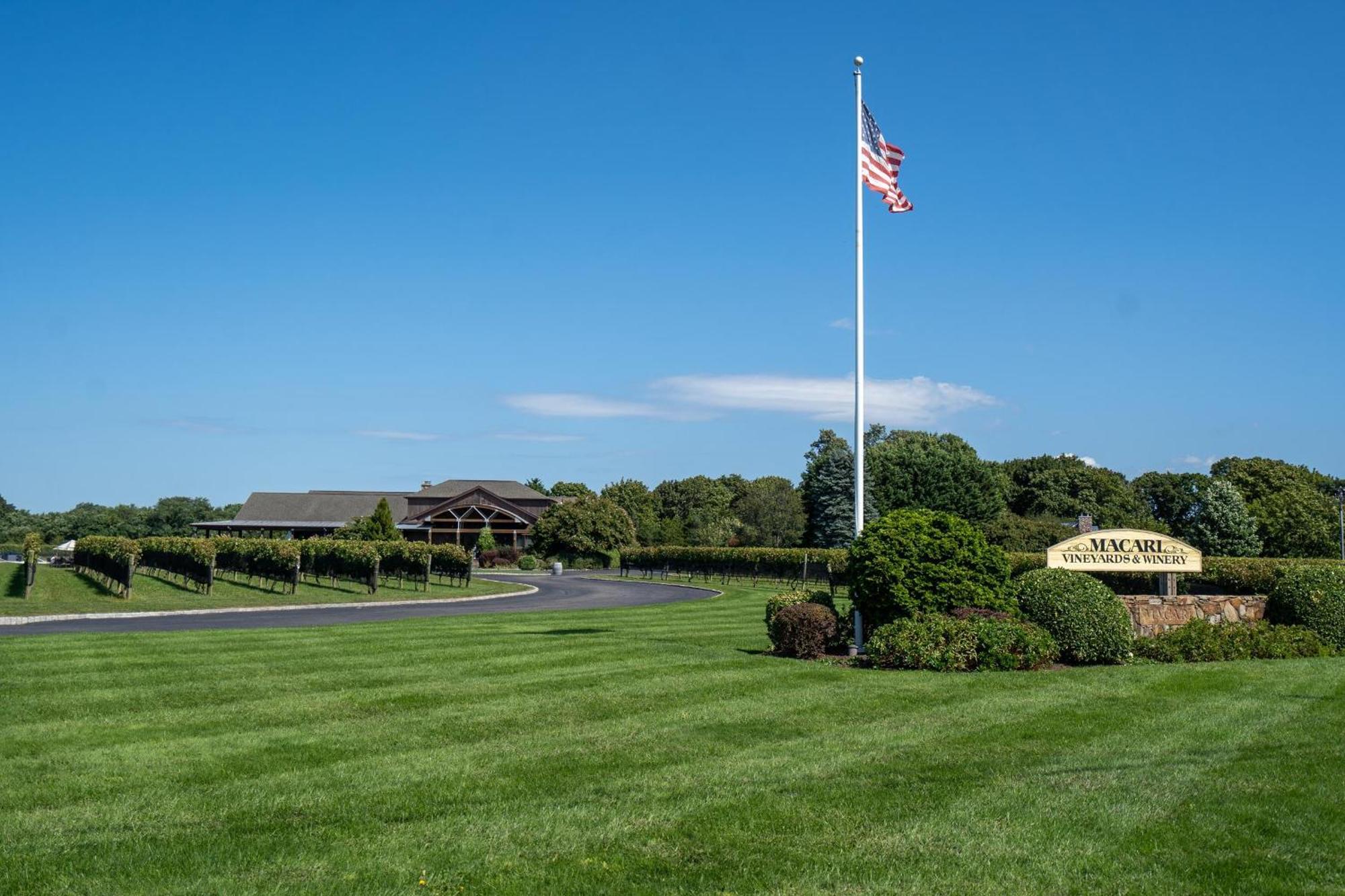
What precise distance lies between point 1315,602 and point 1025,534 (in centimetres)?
6306

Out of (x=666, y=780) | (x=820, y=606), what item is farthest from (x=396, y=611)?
(x=666, y=780)

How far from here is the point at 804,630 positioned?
1827 centimetres

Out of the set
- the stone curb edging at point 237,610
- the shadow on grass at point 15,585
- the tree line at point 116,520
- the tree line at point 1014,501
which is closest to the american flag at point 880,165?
the stone curb edging at point 237,610

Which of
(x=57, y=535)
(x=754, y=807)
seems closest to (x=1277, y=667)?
(x=754, y=807)

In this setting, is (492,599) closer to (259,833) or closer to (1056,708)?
(1056,708)

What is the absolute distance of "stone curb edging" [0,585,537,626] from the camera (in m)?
27.6

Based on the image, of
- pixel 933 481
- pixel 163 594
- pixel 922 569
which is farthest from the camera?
pixel 933 481

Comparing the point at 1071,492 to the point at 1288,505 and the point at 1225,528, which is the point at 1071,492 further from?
the point at 1225,528

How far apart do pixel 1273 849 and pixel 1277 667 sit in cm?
1128

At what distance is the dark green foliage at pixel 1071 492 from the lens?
99.4 metres

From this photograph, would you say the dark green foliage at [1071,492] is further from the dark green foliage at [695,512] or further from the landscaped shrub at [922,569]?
the landscaped shrub at [922,569]

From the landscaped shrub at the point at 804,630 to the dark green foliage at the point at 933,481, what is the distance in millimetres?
65844

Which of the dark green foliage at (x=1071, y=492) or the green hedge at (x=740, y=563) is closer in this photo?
the green hedge at (x=740, y=563)

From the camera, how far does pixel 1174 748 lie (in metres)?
10.4
